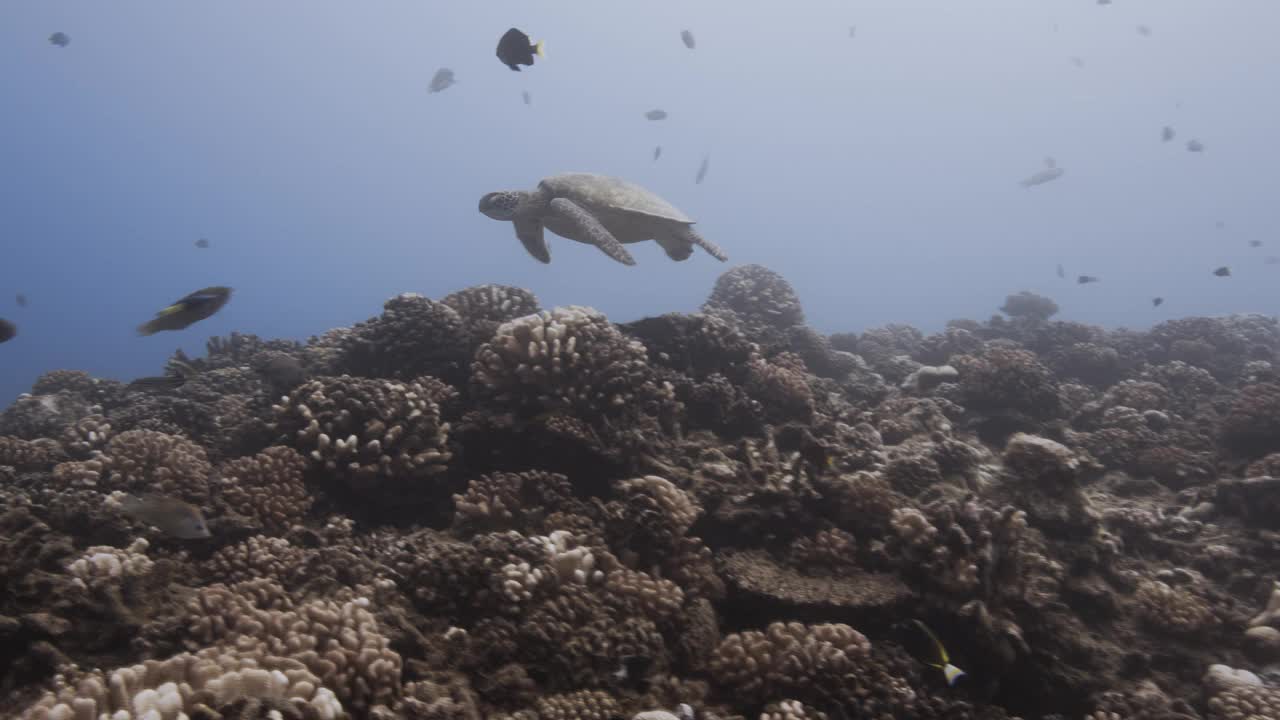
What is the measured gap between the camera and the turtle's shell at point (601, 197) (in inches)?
358

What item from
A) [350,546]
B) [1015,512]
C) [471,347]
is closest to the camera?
[1015,512]

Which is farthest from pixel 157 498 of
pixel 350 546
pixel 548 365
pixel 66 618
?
pixel 548 365

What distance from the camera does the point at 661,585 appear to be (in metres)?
4.35

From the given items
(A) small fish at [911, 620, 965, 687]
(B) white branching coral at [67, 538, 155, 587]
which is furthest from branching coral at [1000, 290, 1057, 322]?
(B) white branching coral at [67, 538, 155, 587]

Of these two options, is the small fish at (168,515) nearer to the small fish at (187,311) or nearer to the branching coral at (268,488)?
the branching coral at (268,488)

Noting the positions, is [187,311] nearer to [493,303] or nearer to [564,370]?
[564,370]

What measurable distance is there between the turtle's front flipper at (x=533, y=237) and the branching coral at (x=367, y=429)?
421cm

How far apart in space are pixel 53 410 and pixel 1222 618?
1395 cm

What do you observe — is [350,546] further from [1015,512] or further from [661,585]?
[1015,512]

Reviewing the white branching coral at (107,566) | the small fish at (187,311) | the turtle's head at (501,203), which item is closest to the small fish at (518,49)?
the turtle's head at (501,203)

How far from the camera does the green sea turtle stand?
8.70 meters

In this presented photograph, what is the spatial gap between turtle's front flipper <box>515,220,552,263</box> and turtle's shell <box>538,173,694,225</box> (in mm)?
749

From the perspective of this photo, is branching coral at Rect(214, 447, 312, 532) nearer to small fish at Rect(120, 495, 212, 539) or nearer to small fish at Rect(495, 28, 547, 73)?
small fish at Rect(120, 495, 212, 539)

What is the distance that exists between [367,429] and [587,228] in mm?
4227
